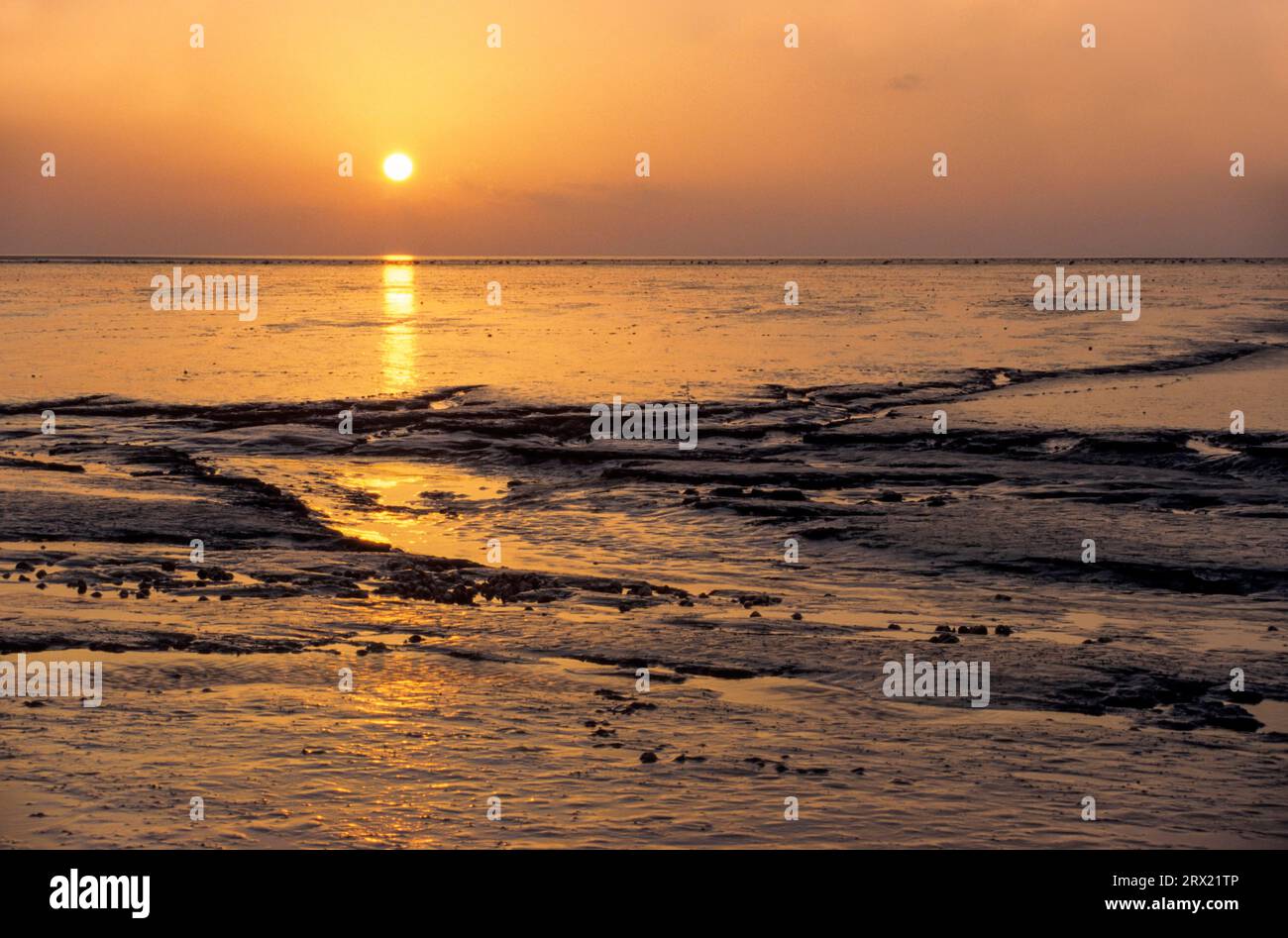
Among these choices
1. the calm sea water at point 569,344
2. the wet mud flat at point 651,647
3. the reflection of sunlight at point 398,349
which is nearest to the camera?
the wet mud flat at point 651,647

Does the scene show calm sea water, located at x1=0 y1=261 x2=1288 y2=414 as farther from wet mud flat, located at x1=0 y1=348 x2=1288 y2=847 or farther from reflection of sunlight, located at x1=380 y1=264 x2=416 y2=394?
wet mud flat, located at x1=0 y1=348 x2=1288 y2=847

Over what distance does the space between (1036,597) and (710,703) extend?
515 centimetres

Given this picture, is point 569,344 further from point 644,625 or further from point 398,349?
point 644,625

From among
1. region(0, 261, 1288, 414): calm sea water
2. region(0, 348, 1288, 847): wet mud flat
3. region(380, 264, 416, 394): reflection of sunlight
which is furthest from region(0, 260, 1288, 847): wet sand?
region(380, 264, 416, 394): reflection of sunlight

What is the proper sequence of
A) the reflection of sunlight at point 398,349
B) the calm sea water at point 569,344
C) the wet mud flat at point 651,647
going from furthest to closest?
the reflection of sunlight at point 398,349 < the calm sea water at point 569,344 < the wet mud flat at point 651,647

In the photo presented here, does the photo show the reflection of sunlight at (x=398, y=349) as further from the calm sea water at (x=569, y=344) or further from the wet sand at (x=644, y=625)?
the wet sand at (x=644, y=625)

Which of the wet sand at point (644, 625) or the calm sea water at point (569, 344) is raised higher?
the calm sea water at point (569, 344)

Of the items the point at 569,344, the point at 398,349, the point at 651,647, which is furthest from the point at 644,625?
the point at 569,344

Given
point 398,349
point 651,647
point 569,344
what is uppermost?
point 569,344

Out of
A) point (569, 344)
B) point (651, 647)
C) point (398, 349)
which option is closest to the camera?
point (651, 647)

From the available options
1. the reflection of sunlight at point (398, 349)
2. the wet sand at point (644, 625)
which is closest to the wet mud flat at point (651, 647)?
the wet sand at point (644, 625)

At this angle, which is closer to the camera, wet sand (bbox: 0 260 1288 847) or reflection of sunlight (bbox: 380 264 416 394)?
wet sand (bbox: 0 260 1288 847)
